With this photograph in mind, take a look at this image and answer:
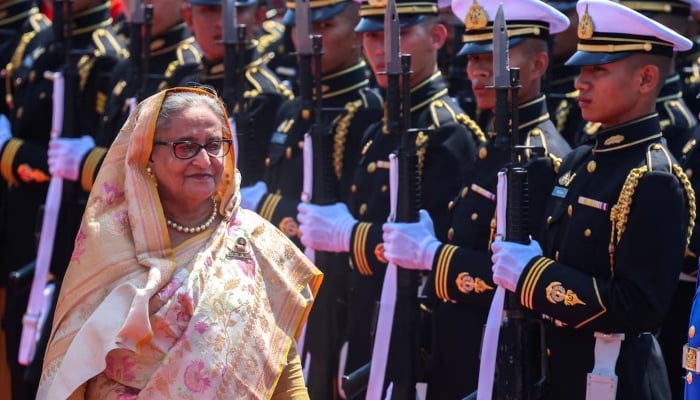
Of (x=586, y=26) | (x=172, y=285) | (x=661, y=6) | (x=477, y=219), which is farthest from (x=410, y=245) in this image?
(x=172, y=285)

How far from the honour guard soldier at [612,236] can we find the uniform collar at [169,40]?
3.47m

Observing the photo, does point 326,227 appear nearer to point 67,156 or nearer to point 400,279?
point 400,279

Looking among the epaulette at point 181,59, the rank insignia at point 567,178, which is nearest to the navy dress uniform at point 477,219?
the rank insignia at point 567,178

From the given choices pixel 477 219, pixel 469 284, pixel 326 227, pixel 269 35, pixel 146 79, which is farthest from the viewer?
pixel 269 35

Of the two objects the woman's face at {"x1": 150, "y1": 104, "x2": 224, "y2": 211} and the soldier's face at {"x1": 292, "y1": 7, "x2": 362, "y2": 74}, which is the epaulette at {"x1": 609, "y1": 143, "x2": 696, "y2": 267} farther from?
the soldier's face at {"x1": 292, "y1": 7, "x2": 362, "y2": 74}

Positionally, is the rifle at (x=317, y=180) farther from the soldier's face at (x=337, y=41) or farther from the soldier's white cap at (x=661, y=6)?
the soldier's white cap at (x=661, y=6)

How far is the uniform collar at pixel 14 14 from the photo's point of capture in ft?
32.3

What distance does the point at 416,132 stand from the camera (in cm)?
639

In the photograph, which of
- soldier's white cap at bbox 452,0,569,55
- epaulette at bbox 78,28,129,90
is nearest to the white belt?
soldier's white cap at bbox 452,0,569,55

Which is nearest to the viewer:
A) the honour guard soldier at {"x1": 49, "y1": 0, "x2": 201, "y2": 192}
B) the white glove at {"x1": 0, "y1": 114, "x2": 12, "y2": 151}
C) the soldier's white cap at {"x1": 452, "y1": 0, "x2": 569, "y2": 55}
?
the soldier's white cap at {"x1": 452, "y1": 0, "x2": 569, "y2": 55}

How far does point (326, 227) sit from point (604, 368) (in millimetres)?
1911

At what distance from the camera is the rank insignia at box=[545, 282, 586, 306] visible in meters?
5.37

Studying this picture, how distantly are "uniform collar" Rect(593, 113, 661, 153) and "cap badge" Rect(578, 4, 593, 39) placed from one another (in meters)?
0.38

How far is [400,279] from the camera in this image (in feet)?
20.9
